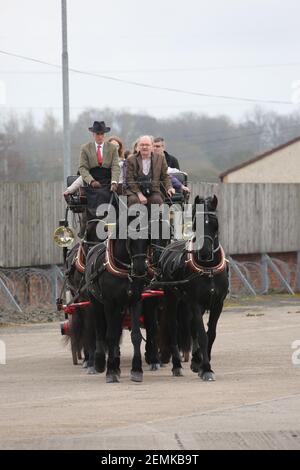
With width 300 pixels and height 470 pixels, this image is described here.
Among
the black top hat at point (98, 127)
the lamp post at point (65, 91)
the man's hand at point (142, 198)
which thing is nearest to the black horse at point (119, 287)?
the man's hand at point (142, 198)

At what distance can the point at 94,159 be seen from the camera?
1745 cm

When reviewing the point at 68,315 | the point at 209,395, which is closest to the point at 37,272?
the point at 68,315

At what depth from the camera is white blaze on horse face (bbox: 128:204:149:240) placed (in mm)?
15281

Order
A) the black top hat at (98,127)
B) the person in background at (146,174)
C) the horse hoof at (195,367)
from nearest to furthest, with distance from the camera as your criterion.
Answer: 1. the horse hoof at (195,367)
2. the person in background at (146,174)
3. the black top hat at (98,127)

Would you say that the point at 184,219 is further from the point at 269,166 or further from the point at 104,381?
the point at 269,166

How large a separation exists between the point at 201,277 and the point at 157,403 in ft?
9.90

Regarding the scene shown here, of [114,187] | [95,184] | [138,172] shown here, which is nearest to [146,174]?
[138,172]

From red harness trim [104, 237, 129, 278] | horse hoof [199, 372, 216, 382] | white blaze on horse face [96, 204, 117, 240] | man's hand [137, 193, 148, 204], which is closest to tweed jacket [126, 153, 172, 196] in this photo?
man's hand [137, 193, 148, 204]

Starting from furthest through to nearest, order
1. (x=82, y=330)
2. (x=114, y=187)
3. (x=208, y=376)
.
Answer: (x=82, y=330)
(x=114, y=187)
(x=208, y=376)

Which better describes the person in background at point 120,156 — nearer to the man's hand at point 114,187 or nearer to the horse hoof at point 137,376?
the man's hand at point 114,187

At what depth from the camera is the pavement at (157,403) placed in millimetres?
10375

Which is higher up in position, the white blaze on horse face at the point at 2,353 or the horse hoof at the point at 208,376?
the horse hoof at the point at 208,376

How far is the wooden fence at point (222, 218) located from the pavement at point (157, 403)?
757 cm

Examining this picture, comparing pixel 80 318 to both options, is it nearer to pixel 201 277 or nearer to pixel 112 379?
pixel 112 379
